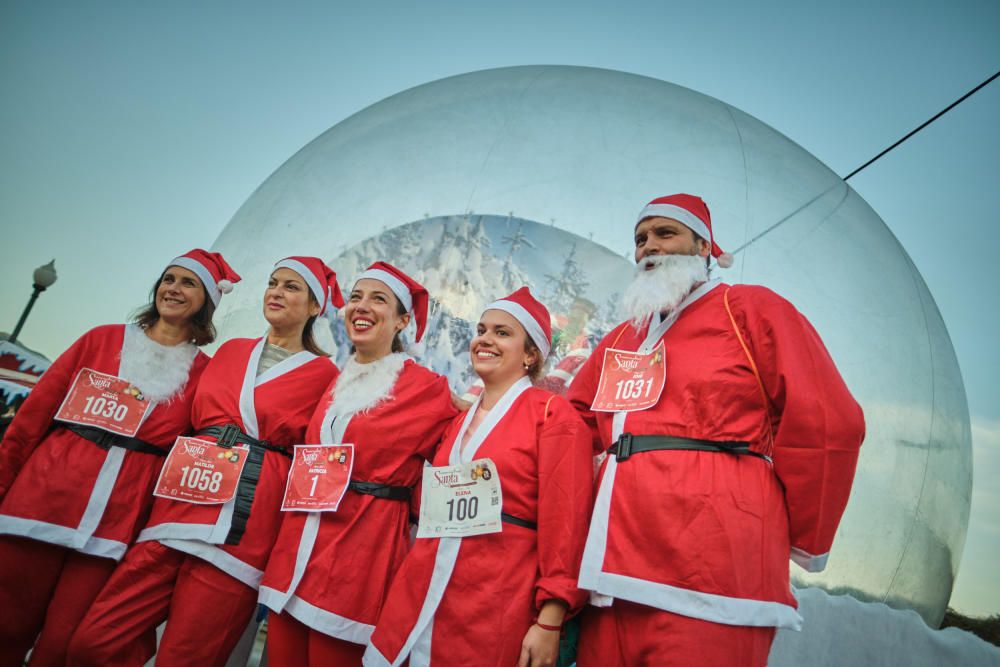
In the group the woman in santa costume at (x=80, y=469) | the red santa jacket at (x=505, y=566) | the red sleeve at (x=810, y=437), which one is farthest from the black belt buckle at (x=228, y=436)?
the red sleeve at (x=810, y=437)

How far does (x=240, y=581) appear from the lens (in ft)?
6.22

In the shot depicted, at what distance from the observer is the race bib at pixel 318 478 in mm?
1848

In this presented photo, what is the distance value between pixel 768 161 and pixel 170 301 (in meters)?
2.98

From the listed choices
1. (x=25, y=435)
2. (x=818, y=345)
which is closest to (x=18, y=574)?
(x=25, y=435)

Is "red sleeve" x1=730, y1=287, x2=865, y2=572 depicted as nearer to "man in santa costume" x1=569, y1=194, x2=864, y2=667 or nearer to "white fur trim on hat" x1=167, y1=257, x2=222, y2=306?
"man in santa costume" x1=569, y1=194, x2=864, y2=667

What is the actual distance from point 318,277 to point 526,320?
97 cm

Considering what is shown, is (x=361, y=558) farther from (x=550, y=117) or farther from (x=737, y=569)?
(x=550, y=117)

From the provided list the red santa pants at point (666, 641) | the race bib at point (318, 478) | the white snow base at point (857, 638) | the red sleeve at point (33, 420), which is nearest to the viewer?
the red santa pants at point (666, 641)

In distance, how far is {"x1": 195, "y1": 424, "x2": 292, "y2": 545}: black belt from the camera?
1.92 metres

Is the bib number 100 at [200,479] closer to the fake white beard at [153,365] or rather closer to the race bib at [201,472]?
the race bib at [201,472]

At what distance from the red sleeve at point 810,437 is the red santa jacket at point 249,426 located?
5.12ft

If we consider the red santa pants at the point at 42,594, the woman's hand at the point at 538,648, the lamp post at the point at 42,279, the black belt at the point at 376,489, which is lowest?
the red santa pants at the point at 42,594

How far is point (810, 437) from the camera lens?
1385 millimetres

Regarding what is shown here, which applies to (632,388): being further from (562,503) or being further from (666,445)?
(562,503)
